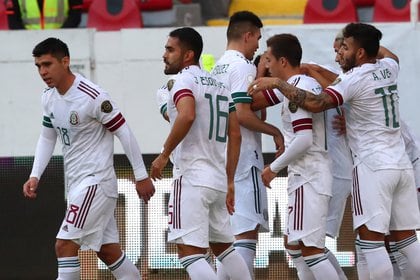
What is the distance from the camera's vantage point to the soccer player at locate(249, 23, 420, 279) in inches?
341

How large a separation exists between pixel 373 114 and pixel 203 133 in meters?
1.19

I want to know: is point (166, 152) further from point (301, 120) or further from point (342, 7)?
point (342, 7)

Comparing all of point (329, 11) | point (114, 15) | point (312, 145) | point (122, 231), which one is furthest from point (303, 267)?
point (114, 15)

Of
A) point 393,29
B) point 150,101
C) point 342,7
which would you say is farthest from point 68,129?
point 342,7

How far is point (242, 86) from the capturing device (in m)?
9.55

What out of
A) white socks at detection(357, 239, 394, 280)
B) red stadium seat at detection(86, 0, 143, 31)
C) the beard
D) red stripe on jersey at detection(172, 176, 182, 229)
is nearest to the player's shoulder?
the beard

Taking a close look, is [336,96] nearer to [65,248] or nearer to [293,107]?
[293,107]

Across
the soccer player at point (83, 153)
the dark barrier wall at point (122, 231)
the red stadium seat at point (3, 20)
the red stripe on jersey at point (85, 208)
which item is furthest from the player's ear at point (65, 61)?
the red stadium seat at point (3, 20)

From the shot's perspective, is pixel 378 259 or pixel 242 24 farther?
pixel 242 24

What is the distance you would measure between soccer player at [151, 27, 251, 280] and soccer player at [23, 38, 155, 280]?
418 mm

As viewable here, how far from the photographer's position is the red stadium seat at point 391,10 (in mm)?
12984

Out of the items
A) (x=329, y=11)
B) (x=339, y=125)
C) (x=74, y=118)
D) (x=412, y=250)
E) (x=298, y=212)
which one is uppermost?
(x=329, y=11)

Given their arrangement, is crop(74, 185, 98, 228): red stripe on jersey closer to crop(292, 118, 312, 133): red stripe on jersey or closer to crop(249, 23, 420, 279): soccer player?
crop(249, 23, 420, 279): soccer player

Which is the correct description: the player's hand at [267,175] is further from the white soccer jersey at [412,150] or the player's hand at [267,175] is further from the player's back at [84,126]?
the white soccer jersey at [412,150]
